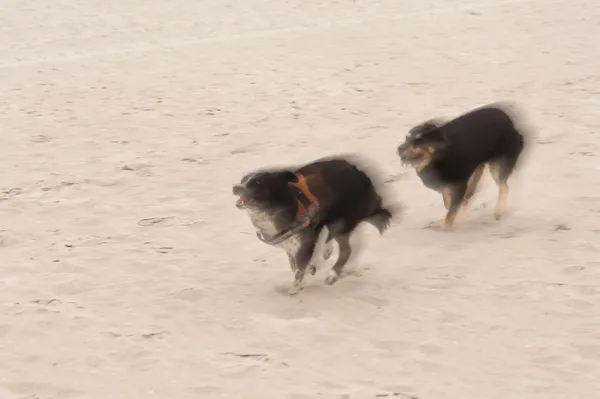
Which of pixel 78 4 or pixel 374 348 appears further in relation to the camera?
pixel 78 4

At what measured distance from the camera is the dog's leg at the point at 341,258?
17.8ft

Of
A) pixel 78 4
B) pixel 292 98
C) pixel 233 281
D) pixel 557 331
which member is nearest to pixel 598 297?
pixel 557 331

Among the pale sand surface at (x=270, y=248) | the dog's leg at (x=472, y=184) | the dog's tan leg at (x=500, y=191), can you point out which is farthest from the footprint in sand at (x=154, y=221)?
the dog's tan leg at (x=500, y=191)

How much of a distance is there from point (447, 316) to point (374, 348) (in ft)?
2.05

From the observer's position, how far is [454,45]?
46.6 feet

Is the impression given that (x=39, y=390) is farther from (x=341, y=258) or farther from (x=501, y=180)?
(x=501, y=180)

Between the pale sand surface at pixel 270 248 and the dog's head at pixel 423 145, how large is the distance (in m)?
0.69

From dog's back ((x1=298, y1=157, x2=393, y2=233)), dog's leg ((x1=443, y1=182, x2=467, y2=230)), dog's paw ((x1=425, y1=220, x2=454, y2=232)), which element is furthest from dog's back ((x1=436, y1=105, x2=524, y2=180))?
dog's back ((x1=298, y1=157, x2=393, y2=233))

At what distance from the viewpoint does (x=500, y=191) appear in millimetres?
6719

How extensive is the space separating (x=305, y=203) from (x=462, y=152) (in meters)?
1.77

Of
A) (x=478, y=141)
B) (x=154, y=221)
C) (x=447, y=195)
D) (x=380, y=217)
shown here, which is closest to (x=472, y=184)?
(x=447, y=195)

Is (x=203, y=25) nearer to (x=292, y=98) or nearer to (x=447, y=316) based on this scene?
(x=292, y=98)

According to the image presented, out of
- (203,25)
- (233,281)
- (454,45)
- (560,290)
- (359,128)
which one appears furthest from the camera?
(203,25)

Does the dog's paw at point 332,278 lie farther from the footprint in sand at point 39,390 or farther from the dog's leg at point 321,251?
the footprint in sand at point 39,390
